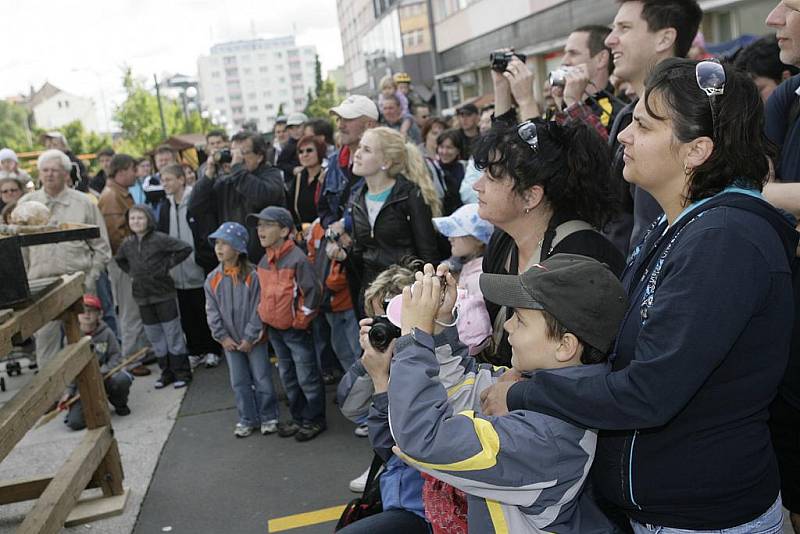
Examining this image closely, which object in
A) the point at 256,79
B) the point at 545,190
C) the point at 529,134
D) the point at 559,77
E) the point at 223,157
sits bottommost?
the point at 545,190

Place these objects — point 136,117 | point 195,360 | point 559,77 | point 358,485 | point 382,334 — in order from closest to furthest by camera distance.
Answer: point 382,334 → point 559,77 → point 358,485 → point 195,360 → point 136,117

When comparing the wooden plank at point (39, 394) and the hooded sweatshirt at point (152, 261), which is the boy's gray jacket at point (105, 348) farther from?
the wooden plank at point (39, 394)

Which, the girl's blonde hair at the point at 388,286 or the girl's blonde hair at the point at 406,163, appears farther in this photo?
the girl's blonde hair at the point at 406,163

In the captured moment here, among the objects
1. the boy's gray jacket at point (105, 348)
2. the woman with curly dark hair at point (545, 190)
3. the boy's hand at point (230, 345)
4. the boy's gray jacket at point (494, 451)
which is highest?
the woman with curly dark hair at point (545, 190)

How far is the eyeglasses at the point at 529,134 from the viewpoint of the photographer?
99.9 inches

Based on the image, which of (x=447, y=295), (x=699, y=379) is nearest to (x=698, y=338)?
(x=699, y=379)

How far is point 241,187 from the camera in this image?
6543 mm

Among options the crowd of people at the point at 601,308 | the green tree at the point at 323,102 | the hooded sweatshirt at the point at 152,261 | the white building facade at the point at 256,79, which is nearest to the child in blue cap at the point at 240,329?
the crowd of people at the point at 601,308

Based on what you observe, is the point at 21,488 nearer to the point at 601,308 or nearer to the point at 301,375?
the point at 301,375

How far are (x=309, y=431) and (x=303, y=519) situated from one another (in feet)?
3.76

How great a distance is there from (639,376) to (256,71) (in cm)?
18699

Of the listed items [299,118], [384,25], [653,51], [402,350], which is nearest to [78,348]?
[402,350]

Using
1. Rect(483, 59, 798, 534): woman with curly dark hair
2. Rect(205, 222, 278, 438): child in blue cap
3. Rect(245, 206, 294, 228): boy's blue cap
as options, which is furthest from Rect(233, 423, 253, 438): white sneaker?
Rect(483, 59, 798, 534): woman with curly dark hair

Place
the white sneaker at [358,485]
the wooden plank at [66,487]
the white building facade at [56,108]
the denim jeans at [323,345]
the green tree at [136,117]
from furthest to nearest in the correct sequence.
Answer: the white building facade at [56,108] < the green tree at [136,117] < the denim jeans at [323,345] < the white sneaker at [358,485] < the wooden plank at [66,487]
